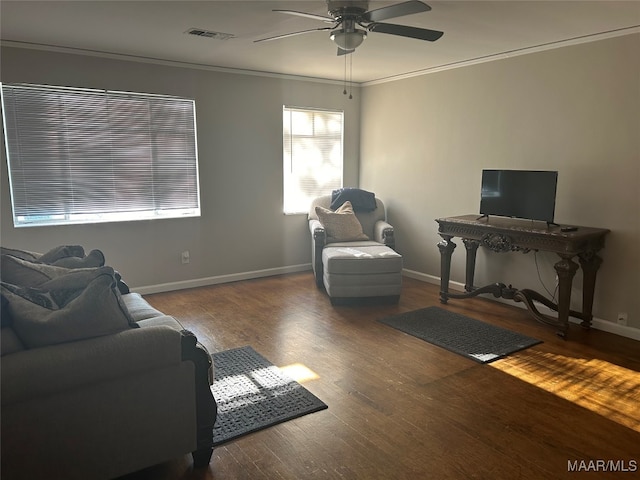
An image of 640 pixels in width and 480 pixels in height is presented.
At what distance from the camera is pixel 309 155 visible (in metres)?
5.86

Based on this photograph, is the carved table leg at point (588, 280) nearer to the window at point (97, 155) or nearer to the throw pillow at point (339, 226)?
the throw pillow at point (339, 226)

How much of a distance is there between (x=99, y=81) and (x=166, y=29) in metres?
1.25

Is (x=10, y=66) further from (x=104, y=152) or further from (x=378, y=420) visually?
(x=378, y=420)

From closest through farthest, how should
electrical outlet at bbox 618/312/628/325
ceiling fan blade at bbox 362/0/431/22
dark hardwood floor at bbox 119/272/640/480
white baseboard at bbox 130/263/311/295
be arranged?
dark hardwood floor at bbox 119/272/640/480
ceiling fan blade at bbox 362/0/431/22
electrical outlet at bbox 618/312/628/325
white baseboard at bbox 130/263/311/295

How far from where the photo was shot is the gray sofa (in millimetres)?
1721

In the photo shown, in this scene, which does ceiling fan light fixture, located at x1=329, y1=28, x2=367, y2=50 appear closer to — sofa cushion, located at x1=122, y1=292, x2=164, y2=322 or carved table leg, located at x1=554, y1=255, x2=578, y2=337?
sofa cushion, located at x1=122, y1=292, x2=164, y2=322

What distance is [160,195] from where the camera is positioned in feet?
16.0

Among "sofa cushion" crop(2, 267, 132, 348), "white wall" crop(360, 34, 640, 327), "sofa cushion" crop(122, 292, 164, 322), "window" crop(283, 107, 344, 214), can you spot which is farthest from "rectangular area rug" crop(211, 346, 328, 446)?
"window" crop(283, 107, 344, 214)

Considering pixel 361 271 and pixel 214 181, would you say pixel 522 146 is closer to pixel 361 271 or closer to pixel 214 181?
pixel 361 271

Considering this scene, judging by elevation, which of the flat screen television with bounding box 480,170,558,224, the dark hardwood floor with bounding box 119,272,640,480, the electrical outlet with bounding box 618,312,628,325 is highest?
the flat screen television with bounding box 480,170,558,224

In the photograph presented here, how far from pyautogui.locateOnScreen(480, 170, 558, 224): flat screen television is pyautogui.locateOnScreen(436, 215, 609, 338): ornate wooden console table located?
104mm

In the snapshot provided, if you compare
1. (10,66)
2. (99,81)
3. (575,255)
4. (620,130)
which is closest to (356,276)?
(575,255)

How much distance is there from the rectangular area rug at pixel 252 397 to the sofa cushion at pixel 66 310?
0.89m

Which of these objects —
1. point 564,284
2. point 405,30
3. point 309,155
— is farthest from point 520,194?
point 309,155
